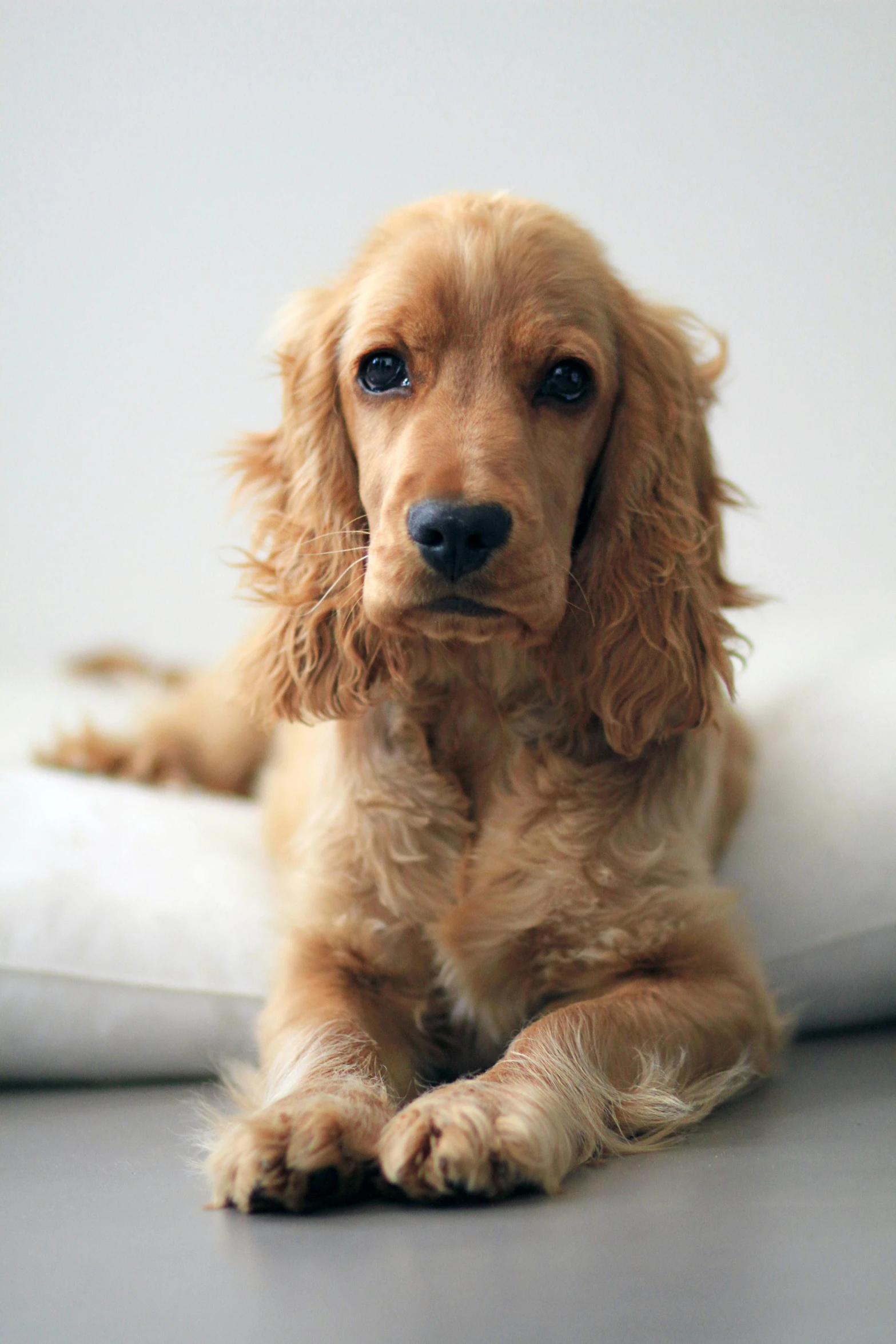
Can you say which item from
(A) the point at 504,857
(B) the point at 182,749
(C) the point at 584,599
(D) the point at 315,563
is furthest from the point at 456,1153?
(B) the point at 182,749

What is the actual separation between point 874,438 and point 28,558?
3.40m

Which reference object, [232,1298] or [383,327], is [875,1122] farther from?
[383,327]

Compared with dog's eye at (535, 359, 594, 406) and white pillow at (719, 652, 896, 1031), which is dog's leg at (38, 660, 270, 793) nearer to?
white pillow at (719, 652, 896, 1031)

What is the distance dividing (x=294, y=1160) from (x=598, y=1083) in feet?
1.51

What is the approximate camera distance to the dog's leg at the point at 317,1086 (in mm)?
1404

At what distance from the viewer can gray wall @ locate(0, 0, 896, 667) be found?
164 inches

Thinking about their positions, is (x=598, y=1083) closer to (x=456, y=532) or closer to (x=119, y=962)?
(x=456, y=532)

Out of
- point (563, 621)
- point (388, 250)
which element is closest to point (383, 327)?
point (388, 250)

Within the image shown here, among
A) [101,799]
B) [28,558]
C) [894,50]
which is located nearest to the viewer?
[101,799]

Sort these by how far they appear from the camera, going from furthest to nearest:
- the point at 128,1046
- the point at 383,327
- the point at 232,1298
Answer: the point at 128,1046
the point at 383,327
the point at 232,1298

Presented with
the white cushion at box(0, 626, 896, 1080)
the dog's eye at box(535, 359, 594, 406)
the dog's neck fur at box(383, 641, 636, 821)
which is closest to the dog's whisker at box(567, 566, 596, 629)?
the dog's neck fur at box(383, 641, 636, 821)

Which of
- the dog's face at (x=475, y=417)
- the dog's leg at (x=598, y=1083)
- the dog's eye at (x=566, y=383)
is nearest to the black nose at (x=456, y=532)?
the dog's face at (x=475, y=417)

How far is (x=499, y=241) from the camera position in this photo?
184 centimetres

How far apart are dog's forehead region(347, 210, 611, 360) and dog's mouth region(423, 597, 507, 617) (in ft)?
1.35
